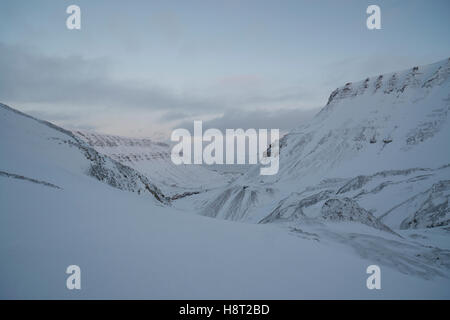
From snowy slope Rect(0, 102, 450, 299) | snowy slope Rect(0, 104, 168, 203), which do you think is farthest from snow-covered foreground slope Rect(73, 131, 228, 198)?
snowy slope Rect(0, 102, 450, 299)

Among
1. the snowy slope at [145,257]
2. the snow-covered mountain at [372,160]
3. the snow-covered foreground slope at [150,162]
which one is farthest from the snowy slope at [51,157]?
the snow-covered foreground slope at [150,162]

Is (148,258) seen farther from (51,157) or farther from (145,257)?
(51,157)

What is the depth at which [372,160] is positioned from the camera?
41406mm

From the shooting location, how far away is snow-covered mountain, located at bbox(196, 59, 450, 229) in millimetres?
23719

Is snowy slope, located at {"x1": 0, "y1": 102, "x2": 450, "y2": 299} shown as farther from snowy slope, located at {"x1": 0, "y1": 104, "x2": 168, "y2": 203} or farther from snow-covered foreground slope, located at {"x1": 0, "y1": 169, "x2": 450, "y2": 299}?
snowy slope, located at {"x1": 0, "y1": 104, "x2": 168, "y2": 203}

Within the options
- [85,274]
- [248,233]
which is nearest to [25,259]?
[85,274]

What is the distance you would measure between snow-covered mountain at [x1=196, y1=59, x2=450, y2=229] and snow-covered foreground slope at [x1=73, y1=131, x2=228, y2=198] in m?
60.9

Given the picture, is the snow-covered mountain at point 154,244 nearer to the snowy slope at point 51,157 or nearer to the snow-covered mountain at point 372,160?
the snowy slope at point 51,157

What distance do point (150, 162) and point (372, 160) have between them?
114 m

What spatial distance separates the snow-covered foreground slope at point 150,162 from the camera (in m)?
115

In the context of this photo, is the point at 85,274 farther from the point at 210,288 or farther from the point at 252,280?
the point at 252,280

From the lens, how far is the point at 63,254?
3.30 metres

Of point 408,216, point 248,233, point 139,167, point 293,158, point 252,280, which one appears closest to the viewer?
point 252,280
